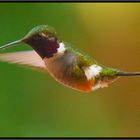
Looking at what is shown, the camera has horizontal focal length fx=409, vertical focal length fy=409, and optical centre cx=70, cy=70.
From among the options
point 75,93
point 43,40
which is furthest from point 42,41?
point 75,93

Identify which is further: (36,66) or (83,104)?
(83,104)

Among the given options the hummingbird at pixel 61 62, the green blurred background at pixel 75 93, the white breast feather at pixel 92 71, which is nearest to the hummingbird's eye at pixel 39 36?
the hummingbird at pixel 61 62

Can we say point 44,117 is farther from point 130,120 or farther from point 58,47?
point 58,47

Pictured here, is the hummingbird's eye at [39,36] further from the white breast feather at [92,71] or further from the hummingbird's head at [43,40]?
the white breast feather at [92,71]

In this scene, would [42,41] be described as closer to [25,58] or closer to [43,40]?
[43,40]

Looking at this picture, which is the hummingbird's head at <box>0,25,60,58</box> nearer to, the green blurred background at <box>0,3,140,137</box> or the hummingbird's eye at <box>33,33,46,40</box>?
the hummingbird's eye at <box>33,33,46,40</box>

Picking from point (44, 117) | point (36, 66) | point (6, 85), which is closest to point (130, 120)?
point (44, 117)
